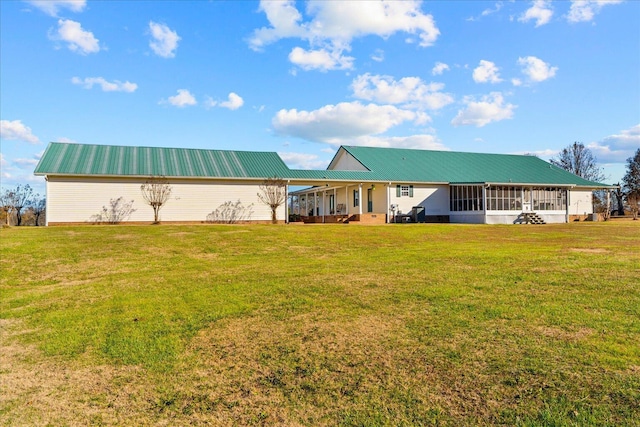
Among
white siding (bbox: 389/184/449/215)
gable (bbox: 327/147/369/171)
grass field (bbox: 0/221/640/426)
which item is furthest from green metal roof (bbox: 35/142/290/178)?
grass field (bbox: 0/221/640/426)

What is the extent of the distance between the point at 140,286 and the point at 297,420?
6.31 meters

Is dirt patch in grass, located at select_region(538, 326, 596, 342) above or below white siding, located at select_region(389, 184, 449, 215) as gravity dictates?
below

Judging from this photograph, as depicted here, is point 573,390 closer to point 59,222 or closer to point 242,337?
point 242,337

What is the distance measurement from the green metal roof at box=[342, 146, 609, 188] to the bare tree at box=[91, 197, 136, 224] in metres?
16.0

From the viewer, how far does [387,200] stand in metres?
31.1

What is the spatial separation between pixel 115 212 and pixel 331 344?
23046mm

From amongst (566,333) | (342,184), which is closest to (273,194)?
(342,184)

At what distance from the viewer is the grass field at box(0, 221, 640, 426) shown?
399cm

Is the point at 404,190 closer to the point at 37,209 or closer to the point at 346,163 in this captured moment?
the point at 346,163

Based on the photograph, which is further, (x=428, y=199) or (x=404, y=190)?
(x=428, y=199)

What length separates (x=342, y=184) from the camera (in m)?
31.1

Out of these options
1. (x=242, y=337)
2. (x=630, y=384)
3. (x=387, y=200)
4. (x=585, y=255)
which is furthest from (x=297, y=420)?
(x=387, y=200)

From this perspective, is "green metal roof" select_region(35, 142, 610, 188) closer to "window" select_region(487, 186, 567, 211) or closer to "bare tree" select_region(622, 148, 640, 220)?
"window" select_region(487, 186, 567, 211)

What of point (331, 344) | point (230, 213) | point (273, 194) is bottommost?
point (331, 344)
